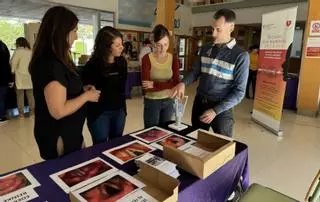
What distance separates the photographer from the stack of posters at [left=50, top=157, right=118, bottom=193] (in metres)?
1.07

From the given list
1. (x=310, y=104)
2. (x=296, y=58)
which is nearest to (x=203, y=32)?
(x=296, y=58)

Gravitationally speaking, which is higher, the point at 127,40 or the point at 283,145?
the point at 127,40

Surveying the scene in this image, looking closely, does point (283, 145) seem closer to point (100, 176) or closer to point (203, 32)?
point (100, 176)

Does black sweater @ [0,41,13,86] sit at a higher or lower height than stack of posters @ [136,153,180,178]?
higher

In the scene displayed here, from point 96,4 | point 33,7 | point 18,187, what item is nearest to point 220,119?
point 18,187

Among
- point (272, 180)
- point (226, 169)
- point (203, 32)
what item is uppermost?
point (203, 32)

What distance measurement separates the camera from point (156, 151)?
4.62ft

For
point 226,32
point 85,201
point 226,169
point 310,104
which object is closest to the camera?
point 85,201

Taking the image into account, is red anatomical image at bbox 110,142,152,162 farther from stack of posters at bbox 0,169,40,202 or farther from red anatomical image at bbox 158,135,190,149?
stack of posters at bbox 0,169,40,202

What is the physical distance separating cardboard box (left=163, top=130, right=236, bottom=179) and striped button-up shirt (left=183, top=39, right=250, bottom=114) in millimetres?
413

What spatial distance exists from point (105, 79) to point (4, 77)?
329 centimetres

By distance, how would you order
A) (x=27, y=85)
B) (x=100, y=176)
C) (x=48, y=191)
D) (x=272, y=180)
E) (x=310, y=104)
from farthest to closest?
(x=310, y=104)
(x=27, y=85)
(x=272, y=180)
(x=100, y=176)
(x=48, y=191)

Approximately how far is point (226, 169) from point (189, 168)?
0.89 ft

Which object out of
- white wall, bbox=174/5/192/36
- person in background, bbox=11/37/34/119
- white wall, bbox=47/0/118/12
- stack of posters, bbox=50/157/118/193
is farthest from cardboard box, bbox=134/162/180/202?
white wall, bbox=174/5/192/36
